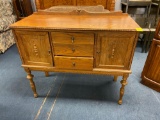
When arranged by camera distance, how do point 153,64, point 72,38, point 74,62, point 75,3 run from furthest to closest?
point 75,3, point 153,64, point 74,62, point 72,38

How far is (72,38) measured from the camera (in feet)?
3.40

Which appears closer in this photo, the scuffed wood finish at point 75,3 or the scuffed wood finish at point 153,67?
the scuffed wood finish at point 153,67

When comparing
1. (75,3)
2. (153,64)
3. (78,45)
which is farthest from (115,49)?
(75,3)

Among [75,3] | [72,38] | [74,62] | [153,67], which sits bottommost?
[153,67]

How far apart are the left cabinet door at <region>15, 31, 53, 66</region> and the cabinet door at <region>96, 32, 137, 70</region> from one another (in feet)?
1.42

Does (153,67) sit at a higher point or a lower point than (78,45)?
lower

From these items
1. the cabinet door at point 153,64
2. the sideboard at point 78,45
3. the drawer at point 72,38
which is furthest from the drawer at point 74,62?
the cabinet door at point 153,64

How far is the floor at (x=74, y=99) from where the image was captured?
4.22 feet

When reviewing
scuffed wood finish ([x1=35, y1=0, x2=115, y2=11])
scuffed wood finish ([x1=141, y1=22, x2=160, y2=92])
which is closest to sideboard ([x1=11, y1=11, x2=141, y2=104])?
scuffed wood finish ([x1=141, y1=22, x2=160, y2=92])

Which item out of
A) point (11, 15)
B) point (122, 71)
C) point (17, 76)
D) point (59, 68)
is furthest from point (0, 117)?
point (11, 15)

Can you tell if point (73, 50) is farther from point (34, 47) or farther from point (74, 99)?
point (74, 99)

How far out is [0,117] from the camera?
4.23 ft

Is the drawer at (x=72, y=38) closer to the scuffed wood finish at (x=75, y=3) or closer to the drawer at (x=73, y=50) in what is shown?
the drawer at (x=73, y=50)

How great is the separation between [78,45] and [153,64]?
0.93 m
